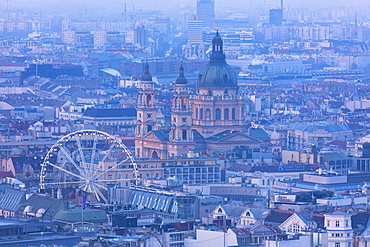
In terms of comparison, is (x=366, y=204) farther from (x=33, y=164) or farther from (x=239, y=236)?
(x=33, y=164)

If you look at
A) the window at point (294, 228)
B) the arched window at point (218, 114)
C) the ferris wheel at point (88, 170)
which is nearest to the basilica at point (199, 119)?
the arched window at point (218, 114)

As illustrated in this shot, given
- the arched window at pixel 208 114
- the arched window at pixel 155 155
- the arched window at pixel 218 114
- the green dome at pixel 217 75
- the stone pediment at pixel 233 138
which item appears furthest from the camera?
the green dome at pixel 217 75

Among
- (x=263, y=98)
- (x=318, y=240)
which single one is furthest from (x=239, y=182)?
(x=263, y=98)

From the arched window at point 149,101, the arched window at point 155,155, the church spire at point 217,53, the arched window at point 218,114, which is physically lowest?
the arched window at point 155,155

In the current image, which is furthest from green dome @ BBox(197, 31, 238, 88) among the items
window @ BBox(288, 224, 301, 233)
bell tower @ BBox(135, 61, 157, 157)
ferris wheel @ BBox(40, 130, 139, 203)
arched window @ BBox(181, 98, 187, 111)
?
window @ BBox(288, 224, 301, 233)

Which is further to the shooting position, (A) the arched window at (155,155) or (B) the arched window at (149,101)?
(B) the arched window at (149,101)

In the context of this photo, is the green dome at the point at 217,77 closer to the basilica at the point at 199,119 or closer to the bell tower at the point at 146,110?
the basilica at the point at 199,119

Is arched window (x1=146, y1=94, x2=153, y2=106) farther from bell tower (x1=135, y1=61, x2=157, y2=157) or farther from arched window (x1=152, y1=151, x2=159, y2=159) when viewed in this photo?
arched window (x1=152, y1=151, x2=159, y2=159)
